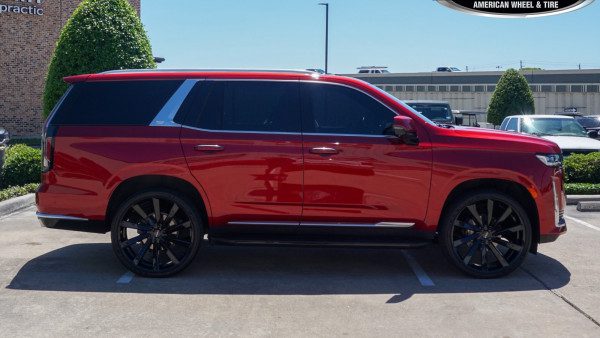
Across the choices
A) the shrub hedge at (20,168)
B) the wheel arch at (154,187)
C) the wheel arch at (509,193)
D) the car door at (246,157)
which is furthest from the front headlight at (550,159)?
the shrub hedge at (20,168)

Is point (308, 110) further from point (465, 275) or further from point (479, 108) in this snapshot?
point (479, 108)

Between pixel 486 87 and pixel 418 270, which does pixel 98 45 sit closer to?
pixel 418 270

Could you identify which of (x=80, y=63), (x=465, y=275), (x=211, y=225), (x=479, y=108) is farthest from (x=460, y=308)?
(x=479, y=108)

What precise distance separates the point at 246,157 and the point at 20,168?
724cm

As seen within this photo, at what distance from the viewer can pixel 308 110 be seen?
690cm

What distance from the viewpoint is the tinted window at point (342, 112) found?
6.84 m

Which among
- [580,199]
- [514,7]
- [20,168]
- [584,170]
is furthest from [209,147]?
[514,7]

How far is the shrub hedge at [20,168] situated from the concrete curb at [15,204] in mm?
987

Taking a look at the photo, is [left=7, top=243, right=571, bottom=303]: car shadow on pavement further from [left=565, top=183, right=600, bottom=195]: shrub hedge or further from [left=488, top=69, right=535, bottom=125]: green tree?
[left=488, top=69, right=535, bottom=125]: green tree

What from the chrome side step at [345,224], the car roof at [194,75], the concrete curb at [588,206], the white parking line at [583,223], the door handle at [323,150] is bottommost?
the white parking line at [583,223]

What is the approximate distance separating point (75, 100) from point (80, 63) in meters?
7.79

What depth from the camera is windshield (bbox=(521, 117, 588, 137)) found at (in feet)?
50.0

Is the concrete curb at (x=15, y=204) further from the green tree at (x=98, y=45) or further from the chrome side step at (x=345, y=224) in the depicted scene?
the chrome side step at (x=345, y=224)

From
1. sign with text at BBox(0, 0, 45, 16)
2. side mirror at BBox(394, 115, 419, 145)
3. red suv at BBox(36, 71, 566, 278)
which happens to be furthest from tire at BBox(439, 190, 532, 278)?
sign with text at BBox(0, 0, 45, 16)
